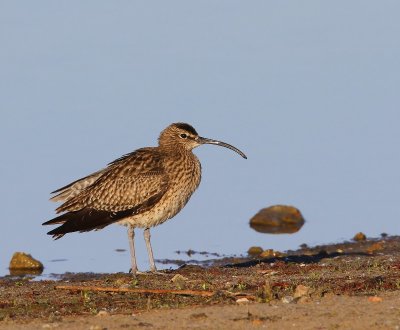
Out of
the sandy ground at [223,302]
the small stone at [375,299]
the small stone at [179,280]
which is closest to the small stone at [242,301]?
the sandy ground at [223,302]

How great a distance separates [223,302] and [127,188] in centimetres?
561

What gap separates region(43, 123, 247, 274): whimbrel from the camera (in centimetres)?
1919

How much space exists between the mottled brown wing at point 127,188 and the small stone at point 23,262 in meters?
3.94

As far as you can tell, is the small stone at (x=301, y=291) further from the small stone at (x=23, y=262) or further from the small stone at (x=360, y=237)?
the small stone at (x=360, y=237)

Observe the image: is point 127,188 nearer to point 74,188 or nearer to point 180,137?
point 74,188

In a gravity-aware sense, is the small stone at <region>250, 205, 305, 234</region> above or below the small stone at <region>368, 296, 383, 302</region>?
above

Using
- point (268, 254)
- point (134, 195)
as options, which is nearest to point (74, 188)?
point (134, 195)

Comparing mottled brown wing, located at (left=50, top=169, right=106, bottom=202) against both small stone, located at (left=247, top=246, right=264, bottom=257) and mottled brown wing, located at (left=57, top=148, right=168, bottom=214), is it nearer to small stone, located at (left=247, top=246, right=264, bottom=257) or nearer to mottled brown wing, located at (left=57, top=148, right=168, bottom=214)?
mottled brown wing, located at (left=57, top=148, right=168, bottom=214)

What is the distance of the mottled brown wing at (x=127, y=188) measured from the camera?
1922cm

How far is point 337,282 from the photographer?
1559cm

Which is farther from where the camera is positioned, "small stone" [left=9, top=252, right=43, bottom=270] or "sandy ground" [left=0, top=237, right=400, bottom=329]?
"small stone" [left=9, top=252, right=43, bottom=270]

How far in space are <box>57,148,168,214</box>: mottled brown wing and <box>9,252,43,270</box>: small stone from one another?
3.94 metres

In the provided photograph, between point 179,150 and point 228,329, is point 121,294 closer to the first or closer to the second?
point 228,329

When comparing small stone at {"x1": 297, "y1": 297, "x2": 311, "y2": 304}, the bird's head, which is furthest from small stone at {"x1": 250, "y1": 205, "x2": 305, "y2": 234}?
small stone at {"x1": 297, "y1": 297, "x2": 311, "y2": 304}
